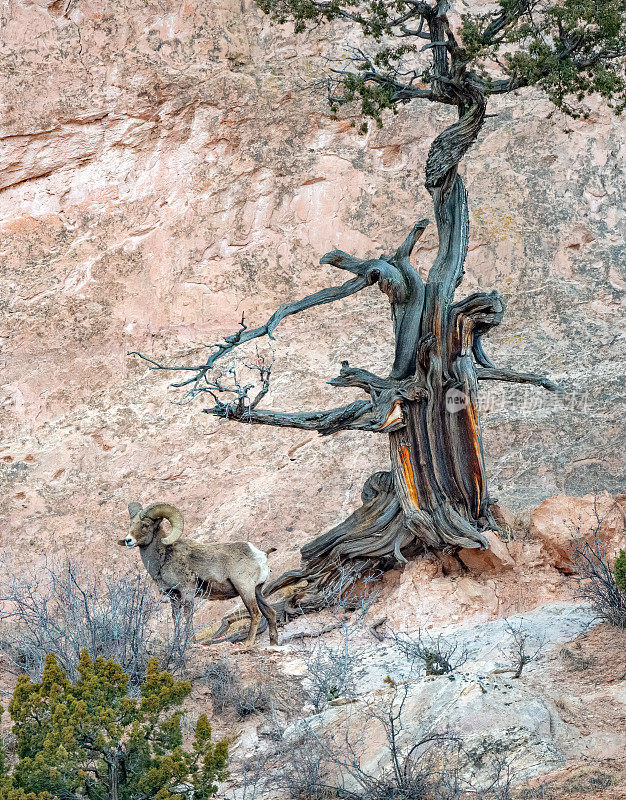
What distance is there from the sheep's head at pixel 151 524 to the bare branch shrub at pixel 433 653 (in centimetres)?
222

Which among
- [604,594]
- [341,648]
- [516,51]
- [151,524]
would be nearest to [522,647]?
[604,594]

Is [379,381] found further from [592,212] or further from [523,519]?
[592,212]

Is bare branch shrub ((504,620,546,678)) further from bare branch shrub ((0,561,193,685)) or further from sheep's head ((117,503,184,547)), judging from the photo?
sheep's head ((117,503,184,547))

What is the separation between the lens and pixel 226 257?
16328mm

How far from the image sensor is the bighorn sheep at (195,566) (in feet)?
32.6

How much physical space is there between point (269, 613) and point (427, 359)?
9.76 feet

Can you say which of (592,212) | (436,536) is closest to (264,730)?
(436,536)

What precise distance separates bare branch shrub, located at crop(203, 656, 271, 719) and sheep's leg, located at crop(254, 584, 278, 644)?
4.66ft

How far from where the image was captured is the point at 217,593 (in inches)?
397

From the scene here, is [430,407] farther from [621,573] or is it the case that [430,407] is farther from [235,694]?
[235,694]

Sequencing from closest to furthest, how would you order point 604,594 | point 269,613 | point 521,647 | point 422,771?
point 422,771 → point 521,647 → point 604,594 → point 269,613

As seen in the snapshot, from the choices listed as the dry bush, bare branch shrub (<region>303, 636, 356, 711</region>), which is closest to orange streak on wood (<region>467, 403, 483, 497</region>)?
the dry bush

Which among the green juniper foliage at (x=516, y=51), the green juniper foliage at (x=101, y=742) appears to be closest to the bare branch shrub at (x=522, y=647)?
the green juniper foliage at (x=101, y=742)

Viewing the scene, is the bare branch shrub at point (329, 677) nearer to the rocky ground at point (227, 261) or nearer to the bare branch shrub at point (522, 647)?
the bare branch shrub at point (522, 647)
